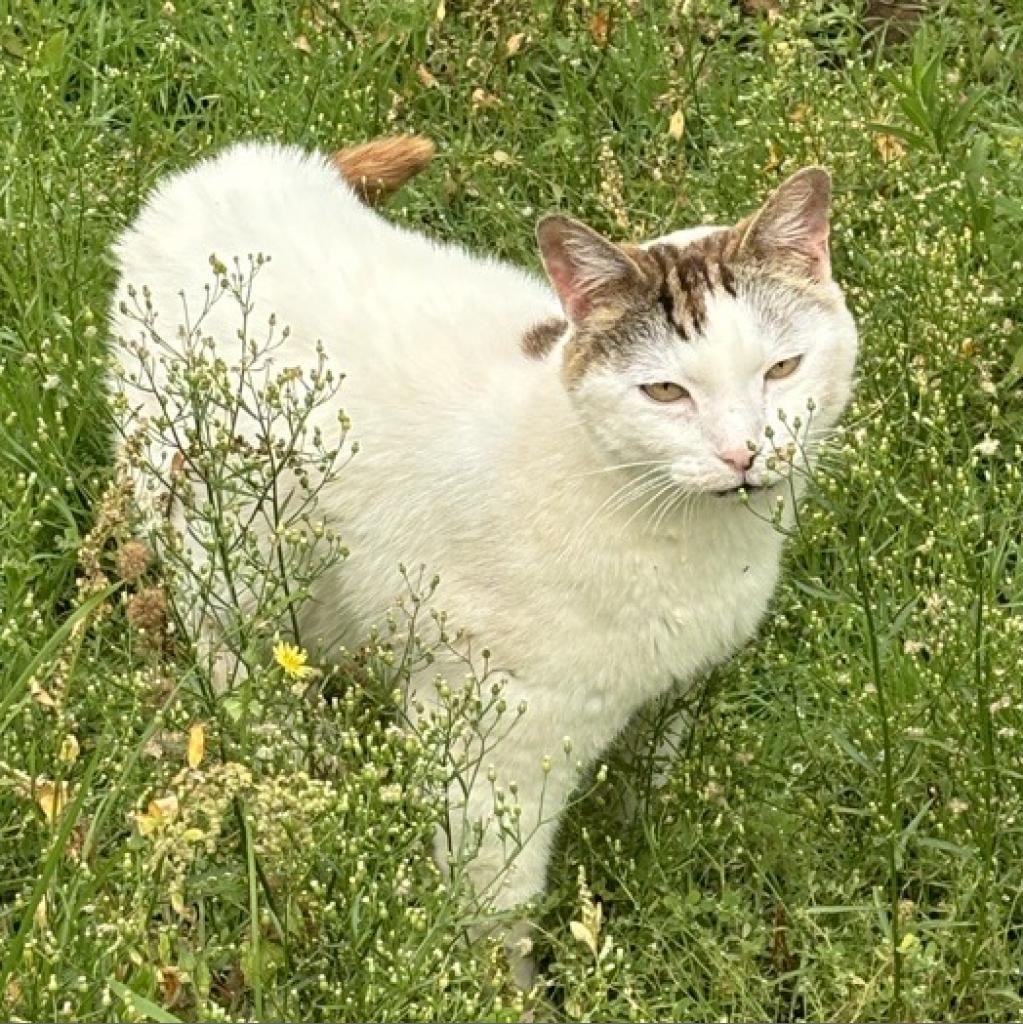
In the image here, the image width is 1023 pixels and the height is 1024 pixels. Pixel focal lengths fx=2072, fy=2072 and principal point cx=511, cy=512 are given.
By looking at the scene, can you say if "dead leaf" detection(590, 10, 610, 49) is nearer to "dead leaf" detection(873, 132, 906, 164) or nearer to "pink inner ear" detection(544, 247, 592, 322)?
"dead leaf" detection(873, 132, 906, 164)

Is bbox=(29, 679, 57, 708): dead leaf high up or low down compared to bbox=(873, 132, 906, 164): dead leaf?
up

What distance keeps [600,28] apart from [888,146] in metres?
0.80

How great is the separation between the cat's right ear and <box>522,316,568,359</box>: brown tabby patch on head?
20 centimetres

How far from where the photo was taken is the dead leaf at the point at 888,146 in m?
4.91

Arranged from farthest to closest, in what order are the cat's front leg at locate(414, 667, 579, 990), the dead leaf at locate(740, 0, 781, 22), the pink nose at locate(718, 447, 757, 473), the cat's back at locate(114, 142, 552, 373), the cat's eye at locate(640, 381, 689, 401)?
1. the dead leaf at locate(740, 0, 781, 22)
2. the cat's back at locate(114, 142, 552, 373)
3. the cat's front leg at locate(414, 667, 579, 990)
4. the cat's eye at locate(640, 381, 689, 401)
5. the pink nose at locate(718, 447, 757, 473)

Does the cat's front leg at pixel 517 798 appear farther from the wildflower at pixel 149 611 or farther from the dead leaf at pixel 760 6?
the dead leaf at pixel 760 6

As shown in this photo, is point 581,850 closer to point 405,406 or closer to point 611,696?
point 611,696

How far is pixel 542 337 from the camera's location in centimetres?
365

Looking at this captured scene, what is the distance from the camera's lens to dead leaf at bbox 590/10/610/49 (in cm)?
521

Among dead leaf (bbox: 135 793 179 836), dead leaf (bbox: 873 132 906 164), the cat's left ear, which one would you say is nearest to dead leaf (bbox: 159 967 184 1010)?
dead leaf (bbox: 135 793 179 836)

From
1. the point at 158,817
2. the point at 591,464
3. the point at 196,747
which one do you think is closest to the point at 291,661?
the point at 196,747

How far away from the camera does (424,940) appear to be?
281cm

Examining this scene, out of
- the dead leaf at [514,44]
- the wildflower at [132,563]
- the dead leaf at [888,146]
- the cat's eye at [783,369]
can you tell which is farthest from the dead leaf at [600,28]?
the wildflower at [132,563]

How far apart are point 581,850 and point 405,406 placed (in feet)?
2.76
